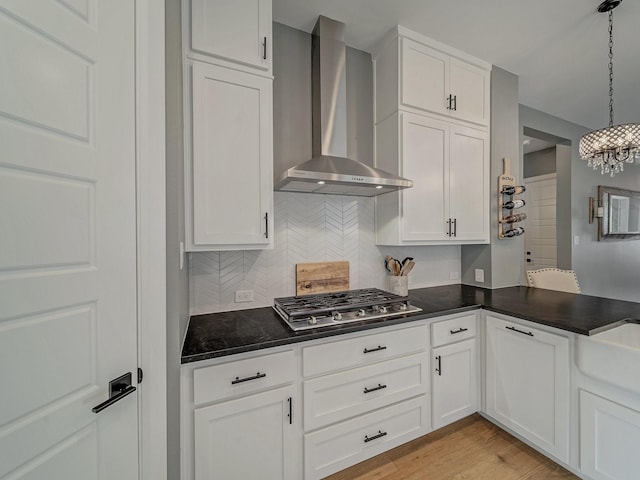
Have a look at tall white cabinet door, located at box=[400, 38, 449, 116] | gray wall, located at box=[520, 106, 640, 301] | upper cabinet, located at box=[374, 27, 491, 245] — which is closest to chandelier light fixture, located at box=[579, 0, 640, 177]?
upper cabinet, located at box=[374, 27, 491, 245]

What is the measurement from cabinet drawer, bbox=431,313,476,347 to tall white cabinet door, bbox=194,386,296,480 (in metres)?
1.01

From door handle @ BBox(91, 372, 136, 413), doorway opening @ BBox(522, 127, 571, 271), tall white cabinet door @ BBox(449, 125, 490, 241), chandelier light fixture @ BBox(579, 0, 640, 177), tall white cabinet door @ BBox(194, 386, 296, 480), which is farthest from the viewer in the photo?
doorway opening @ BBox(522, 127, 571, 271)

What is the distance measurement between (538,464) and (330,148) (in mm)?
2358

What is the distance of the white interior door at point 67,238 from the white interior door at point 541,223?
5.16 metres

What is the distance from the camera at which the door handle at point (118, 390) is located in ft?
2.65

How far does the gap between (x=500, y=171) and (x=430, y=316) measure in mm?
1636

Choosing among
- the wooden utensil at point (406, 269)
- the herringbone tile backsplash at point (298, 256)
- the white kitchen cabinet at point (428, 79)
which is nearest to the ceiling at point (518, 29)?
the white kitchen cabinet at point (428, 79)

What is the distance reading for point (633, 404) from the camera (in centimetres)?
122

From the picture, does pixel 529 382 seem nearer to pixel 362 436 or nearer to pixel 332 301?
pixel 362 436

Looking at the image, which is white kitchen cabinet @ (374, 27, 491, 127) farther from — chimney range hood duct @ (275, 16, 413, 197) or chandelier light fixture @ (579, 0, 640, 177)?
chandelier light fixture @ (579, 0, 640, 177)

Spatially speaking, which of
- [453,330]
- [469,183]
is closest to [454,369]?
[453,330]

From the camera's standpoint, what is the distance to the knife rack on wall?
237 cm

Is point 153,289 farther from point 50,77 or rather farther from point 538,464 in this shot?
point 538,464

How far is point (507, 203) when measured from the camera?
7.82ft
